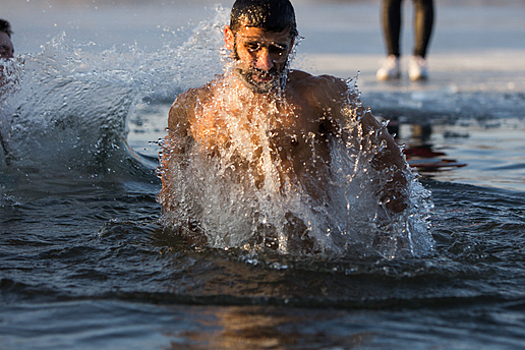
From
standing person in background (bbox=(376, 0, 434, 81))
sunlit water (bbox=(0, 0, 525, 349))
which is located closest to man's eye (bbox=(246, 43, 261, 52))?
sunlit water (bbox=(0, 0, 525, 349))

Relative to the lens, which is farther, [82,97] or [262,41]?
[82,97]

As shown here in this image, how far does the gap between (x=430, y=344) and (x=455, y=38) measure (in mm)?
11057

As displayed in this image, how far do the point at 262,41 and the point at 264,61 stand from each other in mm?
91

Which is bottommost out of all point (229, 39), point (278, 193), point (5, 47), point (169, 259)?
point (169, 259)

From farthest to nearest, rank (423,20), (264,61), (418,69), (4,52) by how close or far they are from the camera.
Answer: (418,69) → (423,20) → (4,52) → (264,61)

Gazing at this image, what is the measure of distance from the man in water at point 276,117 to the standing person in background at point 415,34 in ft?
16.7

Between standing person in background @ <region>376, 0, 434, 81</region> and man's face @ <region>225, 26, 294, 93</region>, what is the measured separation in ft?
17.2

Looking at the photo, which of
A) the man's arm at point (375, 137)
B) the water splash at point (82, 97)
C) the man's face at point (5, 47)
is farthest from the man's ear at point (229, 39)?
the man's face at point (5, 47)

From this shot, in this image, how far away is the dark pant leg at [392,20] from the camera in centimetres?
796

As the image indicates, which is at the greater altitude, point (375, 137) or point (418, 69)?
point (418, 69)

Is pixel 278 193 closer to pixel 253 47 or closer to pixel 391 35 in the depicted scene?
pixel 253 47

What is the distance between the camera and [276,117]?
3076mm

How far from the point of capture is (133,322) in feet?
7.88

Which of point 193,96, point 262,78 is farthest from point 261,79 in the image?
point 193,96
